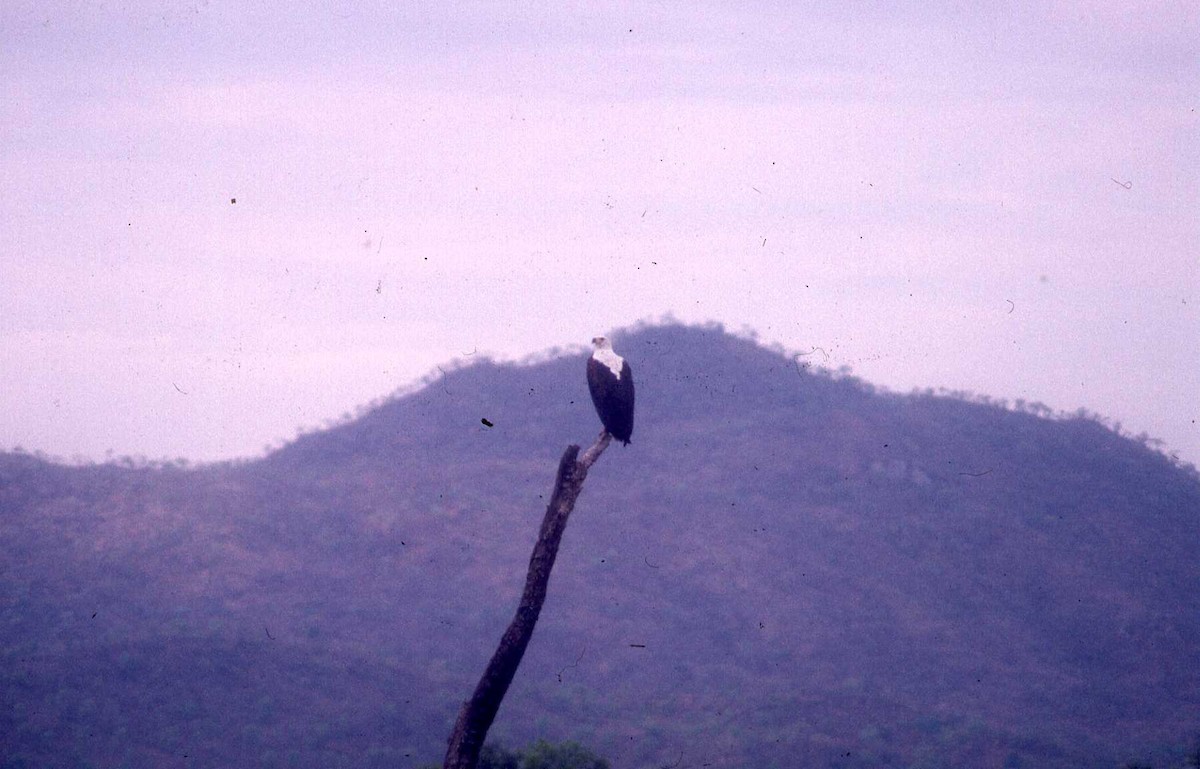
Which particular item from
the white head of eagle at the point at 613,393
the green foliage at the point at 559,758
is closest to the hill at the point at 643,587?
the green foliage at the point at 559,758

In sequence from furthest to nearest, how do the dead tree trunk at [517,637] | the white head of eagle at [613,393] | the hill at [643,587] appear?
the hill at [643,587]
the white head of eagle at [613,393]
the dead tree trunk at [517,637]

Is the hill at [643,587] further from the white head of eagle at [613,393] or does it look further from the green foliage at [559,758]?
the white head of eagle at [613,393]

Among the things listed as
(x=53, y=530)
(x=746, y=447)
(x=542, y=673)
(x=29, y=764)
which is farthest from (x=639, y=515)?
(x=29, y=764)

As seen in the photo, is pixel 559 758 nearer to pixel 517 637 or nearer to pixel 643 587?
pixel 517 637

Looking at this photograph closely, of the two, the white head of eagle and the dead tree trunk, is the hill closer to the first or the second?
the white head of eagle

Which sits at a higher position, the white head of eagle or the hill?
the white head of eagle

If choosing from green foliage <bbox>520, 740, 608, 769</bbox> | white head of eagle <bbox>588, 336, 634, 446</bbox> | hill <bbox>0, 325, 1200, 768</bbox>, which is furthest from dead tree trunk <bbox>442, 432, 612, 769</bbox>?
hill <bbox>0, 325, 1200, 768</bbox>
